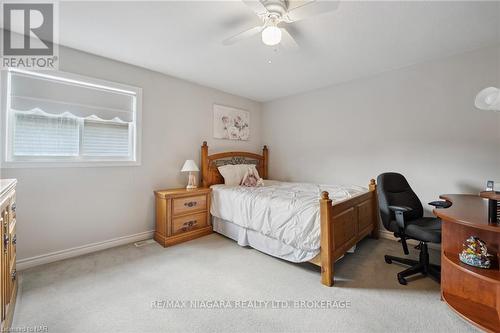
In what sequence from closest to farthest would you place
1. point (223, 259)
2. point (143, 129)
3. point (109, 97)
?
point (223, 259) < point (109, 97) < point (143, 129)

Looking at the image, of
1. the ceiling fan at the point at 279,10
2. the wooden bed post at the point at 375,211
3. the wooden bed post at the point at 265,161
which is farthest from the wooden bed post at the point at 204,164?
the wooden bed post at the point at 375,211

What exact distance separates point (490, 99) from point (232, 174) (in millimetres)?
3153

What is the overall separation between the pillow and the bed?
32cm

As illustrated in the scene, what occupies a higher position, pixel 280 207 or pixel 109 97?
pixel 109 97

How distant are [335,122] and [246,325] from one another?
127 inches

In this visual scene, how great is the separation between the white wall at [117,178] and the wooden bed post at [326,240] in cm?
237

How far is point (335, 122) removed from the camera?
3732 millimetres

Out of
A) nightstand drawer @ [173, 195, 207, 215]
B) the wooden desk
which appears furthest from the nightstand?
the wooden desk

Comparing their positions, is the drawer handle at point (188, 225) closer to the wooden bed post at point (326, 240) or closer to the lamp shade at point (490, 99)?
the wooden bed post at point (326, 240)

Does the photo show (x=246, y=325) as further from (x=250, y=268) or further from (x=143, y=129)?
(x=143, y=129)

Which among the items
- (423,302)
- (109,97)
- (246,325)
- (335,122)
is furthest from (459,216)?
(109,97)

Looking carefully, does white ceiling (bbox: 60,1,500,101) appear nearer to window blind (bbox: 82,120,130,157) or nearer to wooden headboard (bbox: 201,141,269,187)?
window blind (bbox: 82,120,130,157)

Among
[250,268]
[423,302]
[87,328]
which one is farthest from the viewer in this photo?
[250,268]

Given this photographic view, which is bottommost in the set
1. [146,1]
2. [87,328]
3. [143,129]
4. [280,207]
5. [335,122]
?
[87,328]
